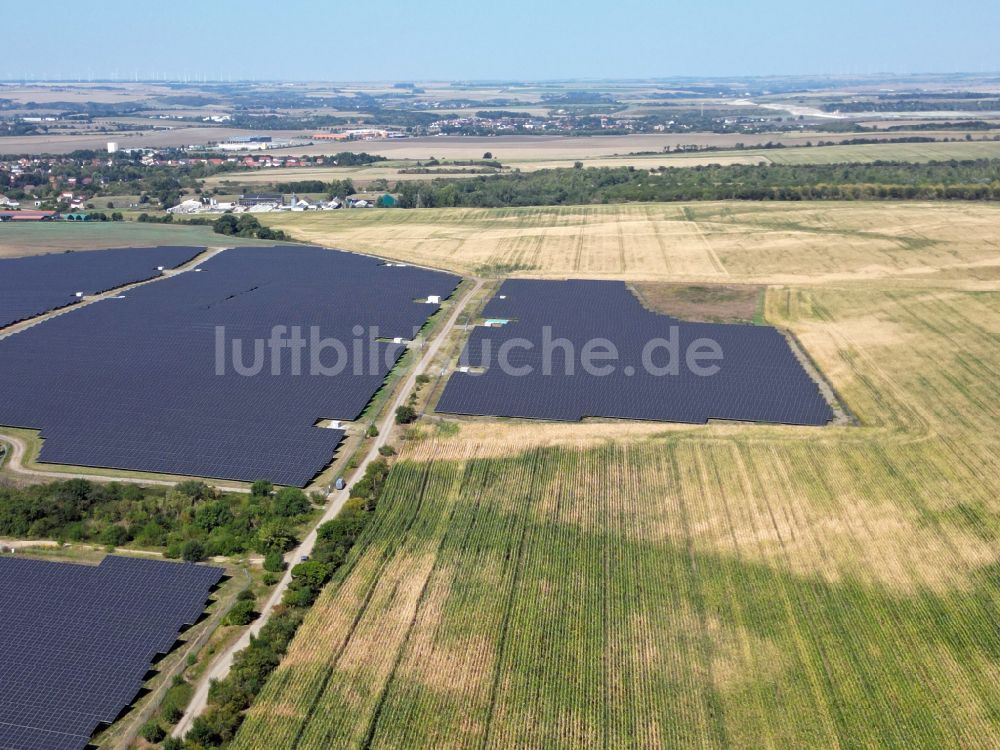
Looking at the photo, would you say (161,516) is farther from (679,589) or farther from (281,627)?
(679,589)

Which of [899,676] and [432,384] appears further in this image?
[432,384]

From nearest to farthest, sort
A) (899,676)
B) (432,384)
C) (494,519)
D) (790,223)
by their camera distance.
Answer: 1. (899,676)
2. (494,519)
3. (432,384)
4. (790,223)

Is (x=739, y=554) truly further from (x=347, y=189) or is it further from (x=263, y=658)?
(x=347, y=189)

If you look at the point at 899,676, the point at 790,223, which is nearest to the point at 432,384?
the point at 899,676

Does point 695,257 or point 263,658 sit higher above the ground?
point 695,257

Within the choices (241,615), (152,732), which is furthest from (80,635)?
(152,732)

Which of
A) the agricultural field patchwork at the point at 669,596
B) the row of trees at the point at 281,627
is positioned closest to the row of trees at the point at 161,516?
the row of trees at the point at 281,627

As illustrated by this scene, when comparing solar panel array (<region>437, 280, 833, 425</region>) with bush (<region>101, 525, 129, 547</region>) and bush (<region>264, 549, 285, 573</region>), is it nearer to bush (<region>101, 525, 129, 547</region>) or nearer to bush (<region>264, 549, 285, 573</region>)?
bush (<region>264, 549, 285, 573</region>)
